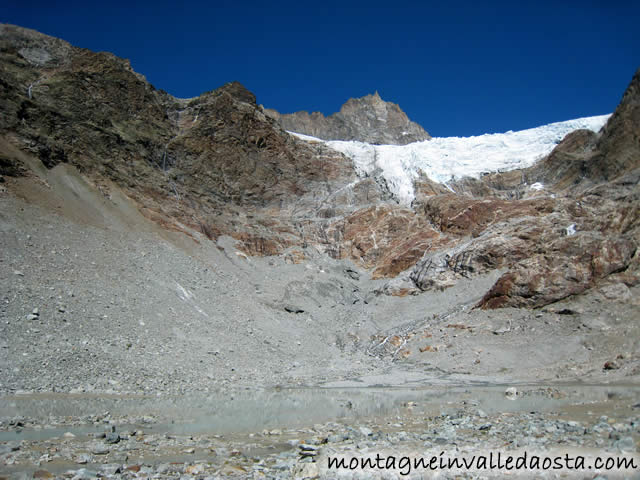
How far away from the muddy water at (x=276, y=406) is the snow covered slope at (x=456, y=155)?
143 ft

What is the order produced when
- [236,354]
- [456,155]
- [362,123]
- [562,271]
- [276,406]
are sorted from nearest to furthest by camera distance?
1. [276,406]
2. [236,354]
3. [562,271]
4. [456,155]
5. [362,123]

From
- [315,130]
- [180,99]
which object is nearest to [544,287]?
[180,99]

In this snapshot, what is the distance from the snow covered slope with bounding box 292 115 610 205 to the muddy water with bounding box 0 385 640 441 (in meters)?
43.6

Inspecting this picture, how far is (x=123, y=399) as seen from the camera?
14797mm

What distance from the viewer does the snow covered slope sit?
2662 inches

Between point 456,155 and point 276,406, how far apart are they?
2807 inches

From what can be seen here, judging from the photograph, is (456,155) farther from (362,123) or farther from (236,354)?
(362,123)

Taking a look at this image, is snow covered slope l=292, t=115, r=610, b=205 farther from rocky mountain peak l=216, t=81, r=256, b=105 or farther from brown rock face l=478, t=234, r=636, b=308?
brown rock face l=478, t=234, r=636, b=308

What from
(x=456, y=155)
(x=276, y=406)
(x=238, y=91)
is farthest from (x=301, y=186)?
(x=276, y=406)

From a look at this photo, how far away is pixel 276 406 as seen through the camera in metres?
15.8

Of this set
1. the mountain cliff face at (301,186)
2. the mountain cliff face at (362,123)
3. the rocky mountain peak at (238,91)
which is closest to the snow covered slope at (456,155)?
the mountain cliff face at (301,186)

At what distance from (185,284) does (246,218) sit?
21.7 meters

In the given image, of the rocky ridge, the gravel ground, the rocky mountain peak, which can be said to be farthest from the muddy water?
the rocky mountain peak

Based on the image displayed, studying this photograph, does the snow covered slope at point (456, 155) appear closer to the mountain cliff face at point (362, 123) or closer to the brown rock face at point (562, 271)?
the brown rock face at point (562, 271)
